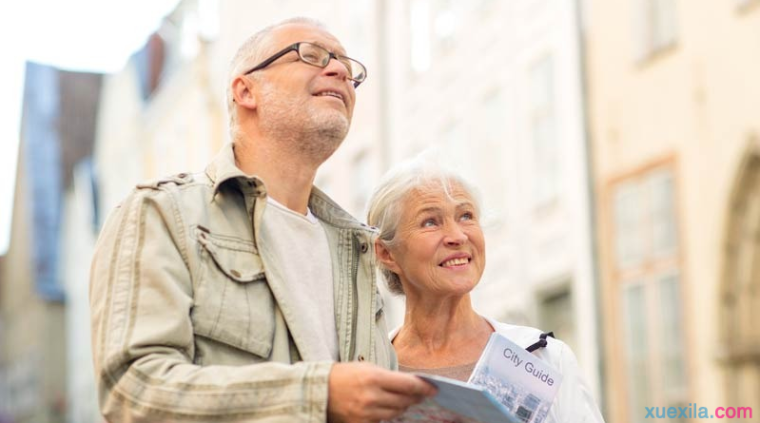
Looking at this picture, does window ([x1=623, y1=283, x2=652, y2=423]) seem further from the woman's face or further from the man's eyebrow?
the man's eyebrow

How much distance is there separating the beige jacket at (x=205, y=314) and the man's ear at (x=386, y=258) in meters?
0.87

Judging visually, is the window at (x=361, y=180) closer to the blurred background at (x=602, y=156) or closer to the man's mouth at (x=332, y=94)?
the blurred background at (x=602, y=156)

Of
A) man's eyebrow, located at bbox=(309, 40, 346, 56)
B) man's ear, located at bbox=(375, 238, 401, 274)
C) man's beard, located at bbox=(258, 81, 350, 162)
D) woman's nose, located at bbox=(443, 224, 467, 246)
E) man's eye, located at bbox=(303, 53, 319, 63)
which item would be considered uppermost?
man's eyebrow, located at bbox=(309, 40, 346, 56)

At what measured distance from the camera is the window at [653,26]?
49.3 feet

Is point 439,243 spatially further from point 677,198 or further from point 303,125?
point 677,198

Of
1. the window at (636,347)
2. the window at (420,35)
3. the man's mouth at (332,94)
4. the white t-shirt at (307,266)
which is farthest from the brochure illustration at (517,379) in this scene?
the window at (420,35)

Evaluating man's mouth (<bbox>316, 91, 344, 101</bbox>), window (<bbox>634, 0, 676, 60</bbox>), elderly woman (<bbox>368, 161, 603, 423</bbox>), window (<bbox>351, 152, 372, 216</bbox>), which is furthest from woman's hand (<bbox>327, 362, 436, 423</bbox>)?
window (<bbox>351, 152, 372, 216</bbox>)

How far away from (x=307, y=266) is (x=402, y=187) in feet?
3.23

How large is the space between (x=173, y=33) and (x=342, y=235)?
31864 millimetres

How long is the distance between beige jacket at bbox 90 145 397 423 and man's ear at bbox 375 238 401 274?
0.87m

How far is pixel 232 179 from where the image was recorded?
10.7 feet

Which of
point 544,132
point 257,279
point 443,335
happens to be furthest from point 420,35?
point 257,279

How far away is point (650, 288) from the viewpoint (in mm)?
15250

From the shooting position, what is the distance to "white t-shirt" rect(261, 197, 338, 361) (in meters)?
3.20
